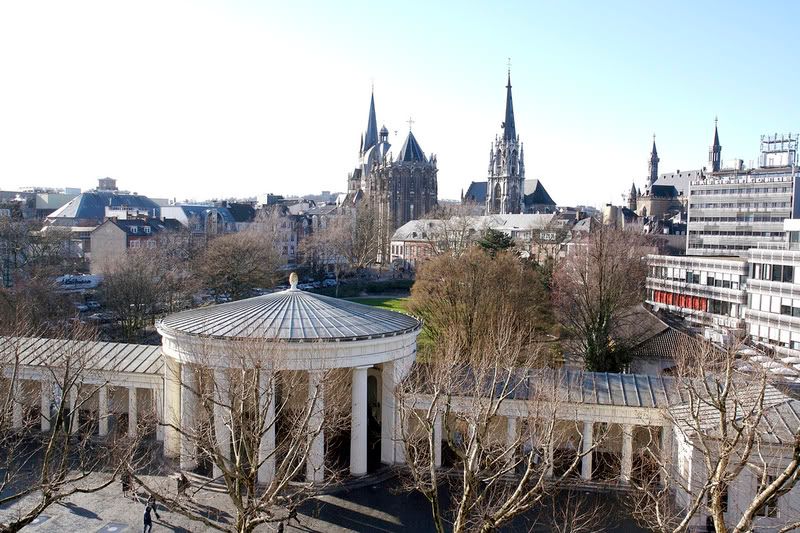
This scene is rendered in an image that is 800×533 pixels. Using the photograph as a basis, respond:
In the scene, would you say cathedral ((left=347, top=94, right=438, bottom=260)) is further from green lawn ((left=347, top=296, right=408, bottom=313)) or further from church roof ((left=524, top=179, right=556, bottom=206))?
green lawn ((left=347, top=296, right=408, bottom=313))

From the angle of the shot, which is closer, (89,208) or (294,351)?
(294,351)

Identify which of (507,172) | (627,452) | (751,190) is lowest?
(627,452)

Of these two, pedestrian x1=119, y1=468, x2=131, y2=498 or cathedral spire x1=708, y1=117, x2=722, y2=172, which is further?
cathedral spire x1=708, y1=117, x2=722, y2=172

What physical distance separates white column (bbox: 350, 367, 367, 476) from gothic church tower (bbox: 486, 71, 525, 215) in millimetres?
106819

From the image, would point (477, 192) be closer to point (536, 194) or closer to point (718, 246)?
point (536, 194)

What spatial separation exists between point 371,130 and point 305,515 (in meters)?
135

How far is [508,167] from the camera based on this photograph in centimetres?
12912

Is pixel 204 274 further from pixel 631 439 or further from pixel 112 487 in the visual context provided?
pixel 631 439

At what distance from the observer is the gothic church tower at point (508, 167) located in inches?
5069

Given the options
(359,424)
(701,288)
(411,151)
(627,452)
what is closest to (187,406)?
(359,424)

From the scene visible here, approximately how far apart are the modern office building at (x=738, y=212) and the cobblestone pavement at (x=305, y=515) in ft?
190

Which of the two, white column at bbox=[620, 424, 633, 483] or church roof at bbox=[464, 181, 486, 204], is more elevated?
church roof at bbox=[464, 181, 486, 204]

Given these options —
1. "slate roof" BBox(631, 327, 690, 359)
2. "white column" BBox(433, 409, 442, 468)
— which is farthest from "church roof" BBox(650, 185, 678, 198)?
"white column" BBox(433, 409, 442, 468)

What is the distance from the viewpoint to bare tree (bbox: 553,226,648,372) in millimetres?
37594
